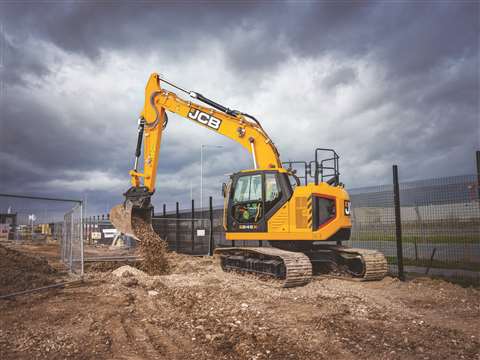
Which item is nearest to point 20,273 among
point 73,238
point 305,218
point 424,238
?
point 73,238

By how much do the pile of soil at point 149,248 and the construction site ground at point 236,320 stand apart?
6.05 feet

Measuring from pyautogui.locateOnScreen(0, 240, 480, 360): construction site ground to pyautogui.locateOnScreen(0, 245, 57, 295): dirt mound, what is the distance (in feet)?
0.12

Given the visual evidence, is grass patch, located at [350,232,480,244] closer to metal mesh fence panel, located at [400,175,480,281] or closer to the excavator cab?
metal mesh fence panel, located at [400,175,480,281]

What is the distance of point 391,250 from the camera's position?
11.2 m

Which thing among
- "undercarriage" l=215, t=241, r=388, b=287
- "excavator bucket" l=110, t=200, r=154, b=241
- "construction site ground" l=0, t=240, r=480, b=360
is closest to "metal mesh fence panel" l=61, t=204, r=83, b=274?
"construction site ground" l=0, t=240, r=480, b=360

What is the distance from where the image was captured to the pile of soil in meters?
11.1

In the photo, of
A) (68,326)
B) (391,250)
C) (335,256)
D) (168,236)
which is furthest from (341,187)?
(168,236)

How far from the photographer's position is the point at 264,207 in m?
9.96

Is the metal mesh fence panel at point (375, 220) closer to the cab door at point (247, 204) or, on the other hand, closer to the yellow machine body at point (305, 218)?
the yellow machine body at point (305, 218)

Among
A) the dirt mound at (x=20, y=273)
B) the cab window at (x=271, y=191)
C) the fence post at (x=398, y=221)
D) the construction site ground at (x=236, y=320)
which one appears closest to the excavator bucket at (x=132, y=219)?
the construction site ground at (x=236, y=320)

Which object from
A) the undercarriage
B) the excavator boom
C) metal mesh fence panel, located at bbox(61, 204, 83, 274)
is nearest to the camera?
the undercarriage

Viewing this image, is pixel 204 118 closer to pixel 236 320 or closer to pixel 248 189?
pixel 248 189

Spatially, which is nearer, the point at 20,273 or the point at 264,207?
the point at 20,273

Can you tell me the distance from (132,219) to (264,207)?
380 cm
